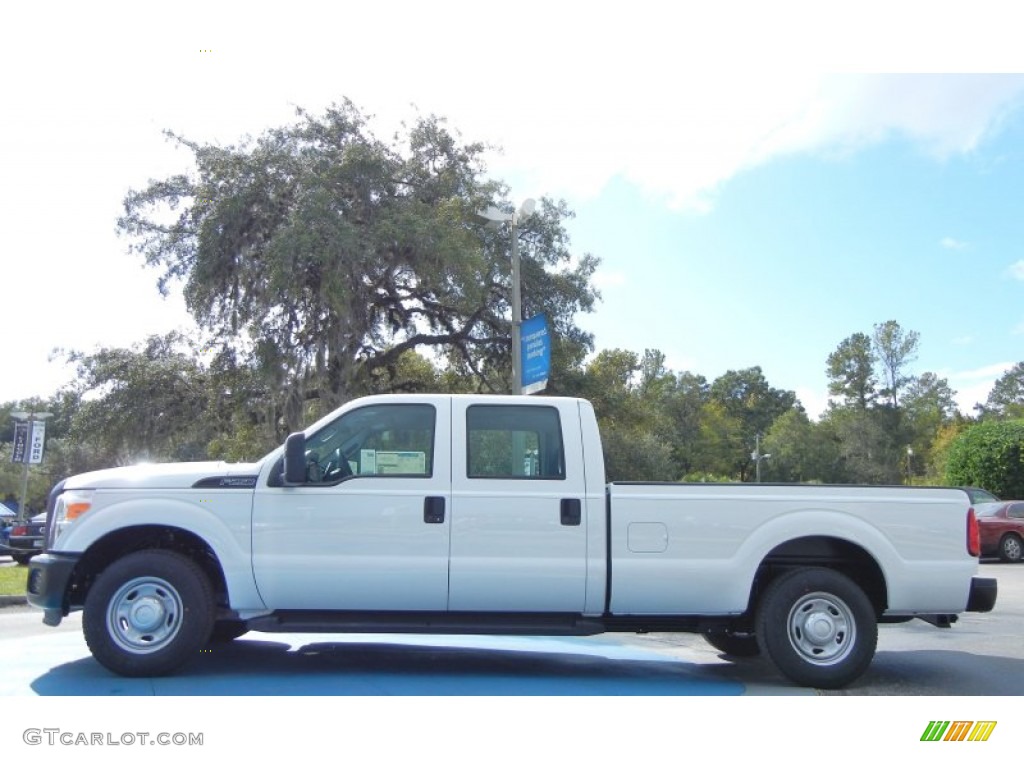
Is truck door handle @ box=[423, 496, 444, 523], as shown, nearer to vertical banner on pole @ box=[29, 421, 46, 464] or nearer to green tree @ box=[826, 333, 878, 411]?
vertical banner on pole @ box=[29, 421, 46, 464]

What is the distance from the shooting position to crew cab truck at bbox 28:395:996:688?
5.94 metres

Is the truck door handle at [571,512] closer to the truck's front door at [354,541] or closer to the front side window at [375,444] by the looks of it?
the truck's front door at [354,541]

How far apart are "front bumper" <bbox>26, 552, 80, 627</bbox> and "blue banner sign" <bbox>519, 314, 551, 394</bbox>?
6.98 meters

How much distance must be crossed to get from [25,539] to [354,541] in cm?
1462

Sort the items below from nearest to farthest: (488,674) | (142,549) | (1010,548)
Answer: (142,549)
(488,674)
(1010,548)

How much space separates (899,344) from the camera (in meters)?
58.8

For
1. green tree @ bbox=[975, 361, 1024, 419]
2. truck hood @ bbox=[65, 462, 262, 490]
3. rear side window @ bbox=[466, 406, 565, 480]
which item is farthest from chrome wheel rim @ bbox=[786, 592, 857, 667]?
green tree @ bbox=[975, 361, 1024, 419]

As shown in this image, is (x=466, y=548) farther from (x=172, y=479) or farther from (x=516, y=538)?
(x=172, y=479)

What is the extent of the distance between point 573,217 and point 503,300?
3586 millimetres

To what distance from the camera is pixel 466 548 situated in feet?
19.6

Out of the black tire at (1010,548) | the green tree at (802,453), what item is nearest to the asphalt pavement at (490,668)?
the black tire at (1010,548)

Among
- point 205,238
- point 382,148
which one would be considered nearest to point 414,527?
point 205,238

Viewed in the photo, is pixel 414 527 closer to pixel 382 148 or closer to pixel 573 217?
pixel 382 148

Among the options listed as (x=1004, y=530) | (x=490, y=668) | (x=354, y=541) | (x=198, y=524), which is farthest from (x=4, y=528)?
(x=1004, y=530)
